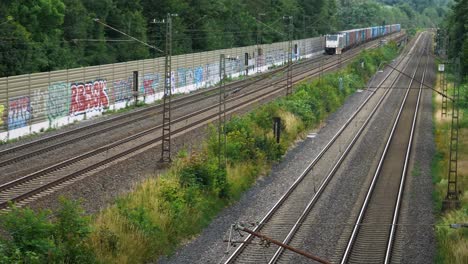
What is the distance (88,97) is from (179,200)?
20417 mm

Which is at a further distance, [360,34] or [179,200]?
[360,34]

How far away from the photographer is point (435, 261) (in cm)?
1797

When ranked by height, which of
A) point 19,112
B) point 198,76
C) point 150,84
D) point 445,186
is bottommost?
point 445,186

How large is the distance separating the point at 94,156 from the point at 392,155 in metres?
14.2

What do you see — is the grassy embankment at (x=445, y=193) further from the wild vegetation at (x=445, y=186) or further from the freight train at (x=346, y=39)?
the freight train at (x=346, y=39)

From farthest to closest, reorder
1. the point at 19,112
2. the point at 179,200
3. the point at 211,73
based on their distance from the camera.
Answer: the point at 211,73, the point at 19,112, the point at 179,200

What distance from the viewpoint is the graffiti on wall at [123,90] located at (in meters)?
42.8

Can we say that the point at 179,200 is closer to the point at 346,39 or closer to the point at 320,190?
the point at 320,190

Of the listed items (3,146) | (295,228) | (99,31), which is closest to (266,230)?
(295,228)

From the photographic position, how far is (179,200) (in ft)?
65.7

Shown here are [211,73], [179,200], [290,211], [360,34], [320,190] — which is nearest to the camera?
[179,200]

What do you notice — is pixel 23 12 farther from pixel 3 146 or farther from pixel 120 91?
pixel 3 146

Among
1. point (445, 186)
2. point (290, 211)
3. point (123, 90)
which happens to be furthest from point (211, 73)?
point (290, 211)

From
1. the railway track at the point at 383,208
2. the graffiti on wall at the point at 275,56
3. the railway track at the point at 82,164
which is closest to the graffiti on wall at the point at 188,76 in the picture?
the railway track at the point at 82,164
